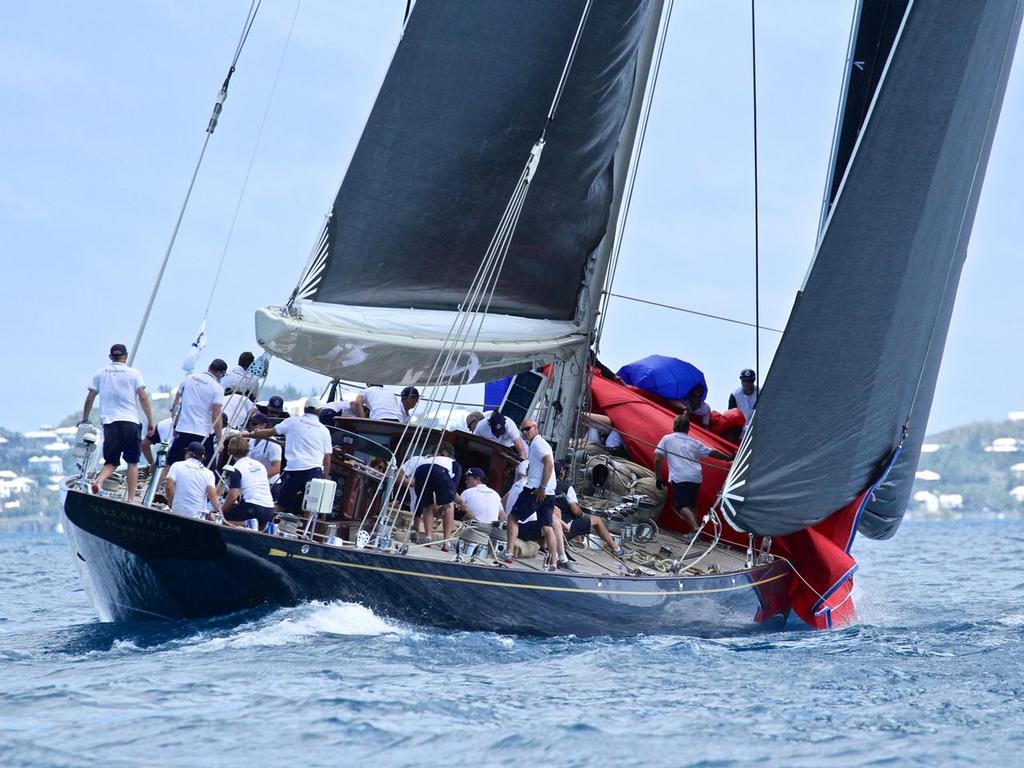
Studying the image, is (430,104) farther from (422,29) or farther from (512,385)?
(512,385)

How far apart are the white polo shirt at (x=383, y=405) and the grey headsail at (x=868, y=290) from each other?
3.40 metres

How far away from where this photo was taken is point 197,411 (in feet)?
45.0

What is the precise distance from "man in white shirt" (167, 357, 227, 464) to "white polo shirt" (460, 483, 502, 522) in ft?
8.05

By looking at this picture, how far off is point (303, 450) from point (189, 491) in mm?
1094

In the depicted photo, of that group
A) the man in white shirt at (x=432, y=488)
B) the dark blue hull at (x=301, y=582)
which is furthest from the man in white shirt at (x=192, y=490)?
the man in white shirt at (x=432, y=488)

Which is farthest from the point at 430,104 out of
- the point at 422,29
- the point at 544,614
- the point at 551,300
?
the point at 544,614

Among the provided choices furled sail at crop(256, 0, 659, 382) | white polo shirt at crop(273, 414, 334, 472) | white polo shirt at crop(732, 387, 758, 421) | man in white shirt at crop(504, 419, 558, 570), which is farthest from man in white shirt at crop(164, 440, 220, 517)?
white polo shirt at crop(732, 387, 758, 421)

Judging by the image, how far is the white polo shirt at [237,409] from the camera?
13.7 m

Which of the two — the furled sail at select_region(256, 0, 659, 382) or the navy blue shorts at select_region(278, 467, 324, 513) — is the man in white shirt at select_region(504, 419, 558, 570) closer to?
the navy blue shorts at select_region(278, 467, 324, 513)

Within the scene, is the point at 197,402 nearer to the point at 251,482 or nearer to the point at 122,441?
the point at 122,441

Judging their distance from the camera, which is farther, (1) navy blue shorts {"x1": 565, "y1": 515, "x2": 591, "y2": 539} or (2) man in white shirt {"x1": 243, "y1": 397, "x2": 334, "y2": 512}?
(1) navy blue shorts {"x1": 565, "y1": 515, "x2": 591, "y2": 539}

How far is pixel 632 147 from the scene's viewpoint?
52.3 feet

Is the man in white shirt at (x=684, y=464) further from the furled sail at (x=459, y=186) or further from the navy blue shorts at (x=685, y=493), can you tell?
the furled sail at (x=459, y=186)

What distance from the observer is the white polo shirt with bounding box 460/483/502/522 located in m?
13.1
